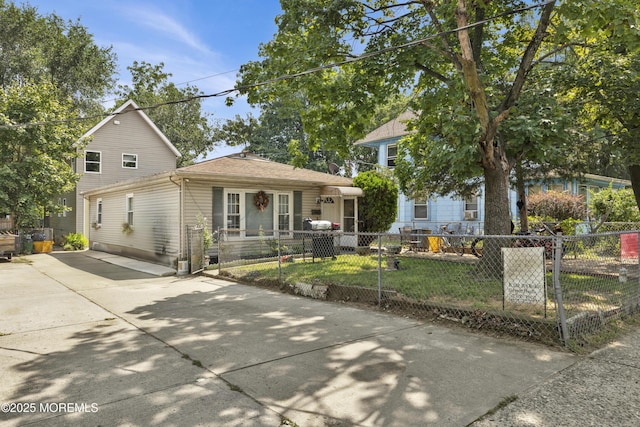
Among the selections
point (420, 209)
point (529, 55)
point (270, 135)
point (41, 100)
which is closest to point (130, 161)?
point (41, 100)

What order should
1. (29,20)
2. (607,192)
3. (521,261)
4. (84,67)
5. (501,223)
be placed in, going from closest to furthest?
(521,261) < (501,223) < (607,192) < (29,20) < (84,67)

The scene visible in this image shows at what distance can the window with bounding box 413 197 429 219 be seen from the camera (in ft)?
63.5

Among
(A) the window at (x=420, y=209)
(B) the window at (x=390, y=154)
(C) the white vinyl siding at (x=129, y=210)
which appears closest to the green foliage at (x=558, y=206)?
(A) the window at (x=420, y=209)

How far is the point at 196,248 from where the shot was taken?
11.1 meters

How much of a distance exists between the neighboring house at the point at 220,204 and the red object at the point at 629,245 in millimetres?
7890

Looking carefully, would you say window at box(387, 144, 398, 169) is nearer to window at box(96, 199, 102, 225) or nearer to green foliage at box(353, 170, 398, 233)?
green foliage at box(353, 170, 398, 233)

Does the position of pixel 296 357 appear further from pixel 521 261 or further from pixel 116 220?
pixel 116 220

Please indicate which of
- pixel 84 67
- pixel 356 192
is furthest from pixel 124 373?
pixel 84 67

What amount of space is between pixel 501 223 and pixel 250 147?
33.7 metres

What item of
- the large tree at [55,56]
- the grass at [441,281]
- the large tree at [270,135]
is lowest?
the grass at [441,281]

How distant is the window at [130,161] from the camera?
2178cm

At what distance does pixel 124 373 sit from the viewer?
12.2 feet

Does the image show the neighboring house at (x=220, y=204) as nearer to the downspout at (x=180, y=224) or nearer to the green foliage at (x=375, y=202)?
the downspout at (x=180, y=224)

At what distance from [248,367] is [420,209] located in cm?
1687
